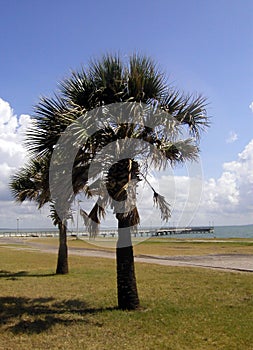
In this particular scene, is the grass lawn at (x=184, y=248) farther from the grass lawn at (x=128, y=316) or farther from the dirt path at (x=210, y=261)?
the grass lawn at (x=128, y=316)

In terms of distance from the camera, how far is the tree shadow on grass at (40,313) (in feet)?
24.2

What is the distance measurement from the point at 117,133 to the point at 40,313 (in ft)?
14.0

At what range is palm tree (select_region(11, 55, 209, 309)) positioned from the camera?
8.30m

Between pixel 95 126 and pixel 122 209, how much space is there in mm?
1891

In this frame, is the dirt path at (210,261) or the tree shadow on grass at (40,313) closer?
the tree shadow on grass at (40,313)

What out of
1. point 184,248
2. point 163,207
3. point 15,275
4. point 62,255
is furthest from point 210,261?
point 184,248

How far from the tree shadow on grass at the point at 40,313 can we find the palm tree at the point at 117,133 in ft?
3.44

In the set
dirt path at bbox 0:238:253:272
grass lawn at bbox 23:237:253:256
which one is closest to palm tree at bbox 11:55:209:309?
grass lawn at bbox 23:237:253:256

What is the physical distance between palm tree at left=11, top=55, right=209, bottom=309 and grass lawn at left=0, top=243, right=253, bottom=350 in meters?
0.98

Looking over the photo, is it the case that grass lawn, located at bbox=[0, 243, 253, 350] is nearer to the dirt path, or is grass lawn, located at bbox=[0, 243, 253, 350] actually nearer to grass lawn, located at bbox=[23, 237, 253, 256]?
grass lawn, located at bbox=[23, 237, 253, 256]

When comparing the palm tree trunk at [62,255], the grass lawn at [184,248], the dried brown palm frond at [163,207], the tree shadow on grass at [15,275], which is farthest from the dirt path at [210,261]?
the dried brown palm frond at [163,207]

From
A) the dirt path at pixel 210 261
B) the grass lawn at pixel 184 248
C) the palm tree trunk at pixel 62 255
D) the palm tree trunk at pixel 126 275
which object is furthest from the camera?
the grass lawn at pixel 184 248

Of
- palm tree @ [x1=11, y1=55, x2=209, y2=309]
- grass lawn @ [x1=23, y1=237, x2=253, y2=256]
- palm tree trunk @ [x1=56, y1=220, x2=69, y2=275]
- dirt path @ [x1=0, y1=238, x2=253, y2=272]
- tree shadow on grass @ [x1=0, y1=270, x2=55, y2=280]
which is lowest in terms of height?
grass lawn @ [x1=23, y1=237, x2=253, y2=256]

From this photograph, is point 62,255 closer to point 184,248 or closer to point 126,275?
point 126,275
